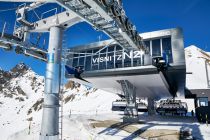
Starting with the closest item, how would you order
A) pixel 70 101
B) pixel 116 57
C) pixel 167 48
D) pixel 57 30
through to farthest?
1. pixel 57 30
2. pixel 167 48
3. pixel 116 57
4. pixel 70 101

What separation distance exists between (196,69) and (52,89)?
10300 centimetres

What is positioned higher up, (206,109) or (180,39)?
(180,39)

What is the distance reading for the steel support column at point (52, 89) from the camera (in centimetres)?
946

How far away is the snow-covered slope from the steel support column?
63.3 m

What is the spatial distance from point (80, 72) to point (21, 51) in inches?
709

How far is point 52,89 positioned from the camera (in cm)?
998

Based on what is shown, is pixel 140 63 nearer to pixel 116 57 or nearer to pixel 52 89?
pixel 116 57

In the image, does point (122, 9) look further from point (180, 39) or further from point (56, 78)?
point (180, 39)

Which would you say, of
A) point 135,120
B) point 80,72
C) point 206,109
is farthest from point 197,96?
point 80,72

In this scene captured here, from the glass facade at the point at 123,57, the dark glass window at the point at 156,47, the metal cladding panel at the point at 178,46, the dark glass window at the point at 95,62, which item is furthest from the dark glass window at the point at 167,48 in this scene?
the dark glass window at the point at 95,62

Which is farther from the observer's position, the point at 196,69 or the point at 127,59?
the point at 196,69

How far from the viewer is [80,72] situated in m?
29.7

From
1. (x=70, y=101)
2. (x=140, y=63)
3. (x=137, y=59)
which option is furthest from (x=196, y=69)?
(x=140, y=63)

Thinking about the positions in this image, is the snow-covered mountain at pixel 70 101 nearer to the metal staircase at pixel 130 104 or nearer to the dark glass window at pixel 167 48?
the dark glass window at pixel 167 48
